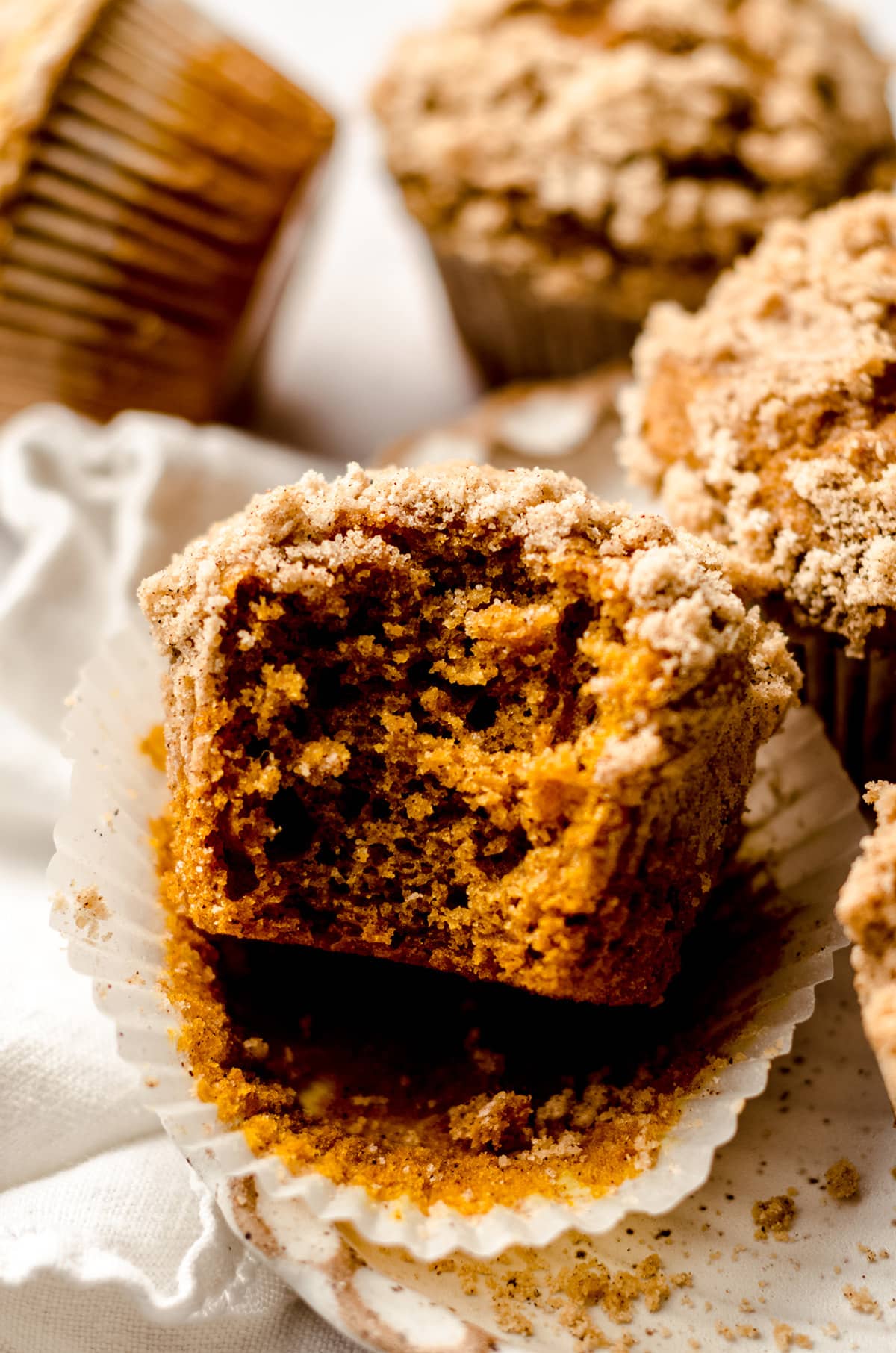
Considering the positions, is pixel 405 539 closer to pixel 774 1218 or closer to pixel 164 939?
pixel 164 939

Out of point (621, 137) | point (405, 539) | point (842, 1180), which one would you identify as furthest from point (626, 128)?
point (842, 1180)

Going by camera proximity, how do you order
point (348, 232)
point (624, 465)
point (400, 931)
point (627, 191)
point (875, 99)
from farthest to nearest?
1. point (348, 232)
2. point (875, 99)
3. point (627, 191)
4. point (624, 465)
5. point (400, 931)

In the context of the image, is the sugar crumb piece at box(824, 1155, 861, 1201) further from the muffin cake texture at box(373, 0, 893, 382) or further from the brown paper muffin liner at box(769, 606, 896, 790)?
the muffin cake texture at box(373, 0, 893, 382)

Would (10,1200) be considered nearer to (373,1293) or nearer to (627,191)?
(373,1293)

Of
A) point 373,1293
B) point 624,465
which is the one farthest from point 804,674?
point 373,1293

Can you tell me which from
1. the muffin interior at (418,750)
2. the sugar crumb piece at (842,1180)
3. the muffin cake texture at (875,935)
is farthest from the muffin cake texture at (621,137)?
the sugar crumb piece at (842,1180)

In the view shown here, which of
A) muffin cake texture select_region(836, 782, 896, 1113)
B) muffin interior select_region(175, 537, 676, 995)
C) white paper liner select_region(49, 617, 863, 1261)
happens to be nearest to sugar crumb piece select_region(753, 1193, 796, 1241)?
white paper liner select_region(49, 617, 863, 1261)
